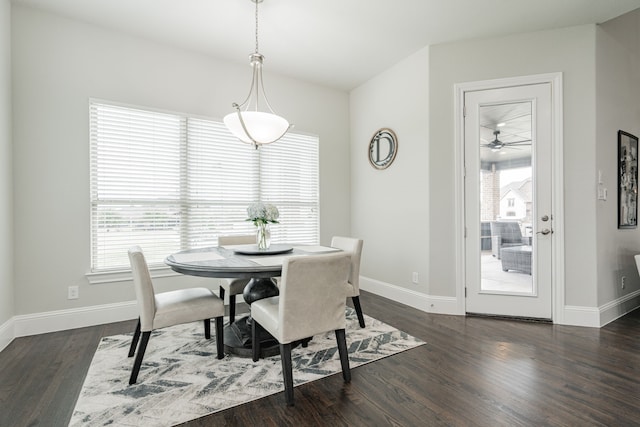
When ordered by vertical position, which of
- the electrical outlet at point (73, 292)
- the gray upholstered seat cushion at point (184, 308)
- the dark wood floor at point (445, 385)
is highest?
the gray upholstered seat cushion at point (184, 308)

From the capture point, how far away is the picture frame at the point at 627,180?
3.24 m

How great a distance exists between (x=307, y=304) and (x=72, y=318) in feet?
8.31

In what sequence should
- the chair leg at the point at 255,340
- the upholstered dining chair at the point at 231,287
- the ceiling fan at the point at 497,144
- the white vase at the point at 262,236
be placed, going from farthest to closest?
the ceiling fan at the point at 497,144 < the upholstered dining chair at the point at 231,287 < the white vase at the point at 262,236 < the chair leg at the point at 255,340

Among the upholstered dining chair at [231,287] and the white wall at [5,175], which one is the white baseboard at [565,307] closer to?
the upholstered dining chair at [231,287]

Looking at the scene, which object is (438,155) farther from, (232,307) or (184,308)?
(184,308)

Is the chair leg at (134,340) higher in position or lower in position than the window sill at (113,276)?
lower

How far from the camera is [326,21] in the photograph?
3016mm

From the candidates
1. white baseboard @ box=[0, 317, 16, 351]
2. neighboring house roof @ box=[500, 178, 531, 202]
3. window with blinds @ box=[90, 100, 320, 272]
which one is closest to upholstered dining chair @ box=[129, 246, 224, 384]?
white baseboard @ box=[0, 317, 16, 351]

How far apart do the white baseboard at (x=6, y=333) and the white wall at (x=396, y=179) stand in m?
3.69

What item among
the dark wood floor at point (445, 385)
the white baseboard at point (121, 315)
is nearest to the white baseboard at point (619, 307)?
the white baseboard at point (121, 315)

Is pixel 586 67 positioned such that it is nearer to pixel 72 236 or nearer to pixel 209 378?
pixel 209 378

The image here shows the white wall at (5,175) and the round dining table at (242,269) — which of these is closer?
the round dining table at (242,269)

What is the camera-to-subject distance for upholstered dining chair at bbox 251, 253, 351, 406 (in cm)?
178

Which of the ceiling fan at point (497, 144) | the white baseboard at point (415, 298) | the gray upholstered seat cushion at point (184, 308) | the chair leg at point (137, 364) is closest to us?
the chair leg at point (137, 364)
